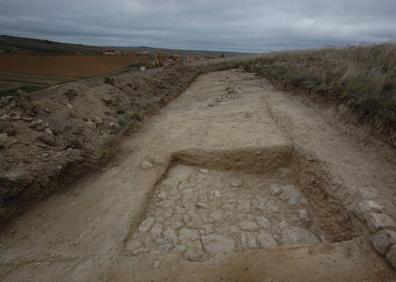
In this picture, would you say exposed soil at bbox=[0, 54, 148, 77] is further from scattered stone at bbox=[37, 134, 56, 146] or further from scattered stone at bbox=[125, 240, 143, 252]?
scattered stone at bbox=[125, 240, 143, 252]

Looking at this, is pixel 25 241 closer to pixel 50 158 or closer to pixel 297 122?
pixel 50 158

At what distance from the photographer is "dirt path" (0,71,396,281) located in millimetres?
2658

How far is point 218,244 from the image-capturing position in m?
3.16

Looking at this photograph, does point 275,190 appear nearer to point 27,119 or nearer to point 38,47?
point 27,119

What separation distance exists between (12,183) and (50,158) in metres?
0.65

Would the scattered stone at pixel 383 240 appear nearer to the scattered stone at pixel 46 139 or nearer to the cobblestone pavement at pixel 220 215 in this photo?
the cobblestone pavement at pixel 220 215

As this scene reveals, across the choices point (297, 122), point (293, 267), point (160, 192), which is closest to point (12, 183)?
point (160, 192)

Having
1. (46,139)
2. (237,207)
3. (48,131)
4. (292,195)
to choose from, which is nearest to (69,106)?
(48,131)

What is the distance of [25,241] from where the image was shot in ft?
10.8

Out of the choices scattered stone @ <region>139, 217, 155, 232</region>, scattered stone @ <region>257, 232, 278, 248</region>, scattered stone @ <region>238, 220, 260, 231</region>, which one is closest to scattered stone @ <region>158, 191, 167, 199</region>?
scattered stone @ <region>139, 217, 155, 232</region>

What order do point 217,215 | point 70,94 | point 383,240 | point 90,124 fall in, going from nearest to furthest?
point 383,240 < point 217,215 < point 90,124 < point 70,94

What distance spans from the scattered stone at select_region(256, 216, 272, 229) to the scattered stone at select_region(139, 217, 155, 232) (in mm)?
A: 1277

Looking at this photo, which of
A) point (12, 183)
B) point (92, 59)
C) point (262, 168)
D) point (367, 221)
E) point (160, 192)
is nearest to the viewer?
point (367, 221)

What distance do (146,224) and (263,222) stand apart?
141 centimetres
